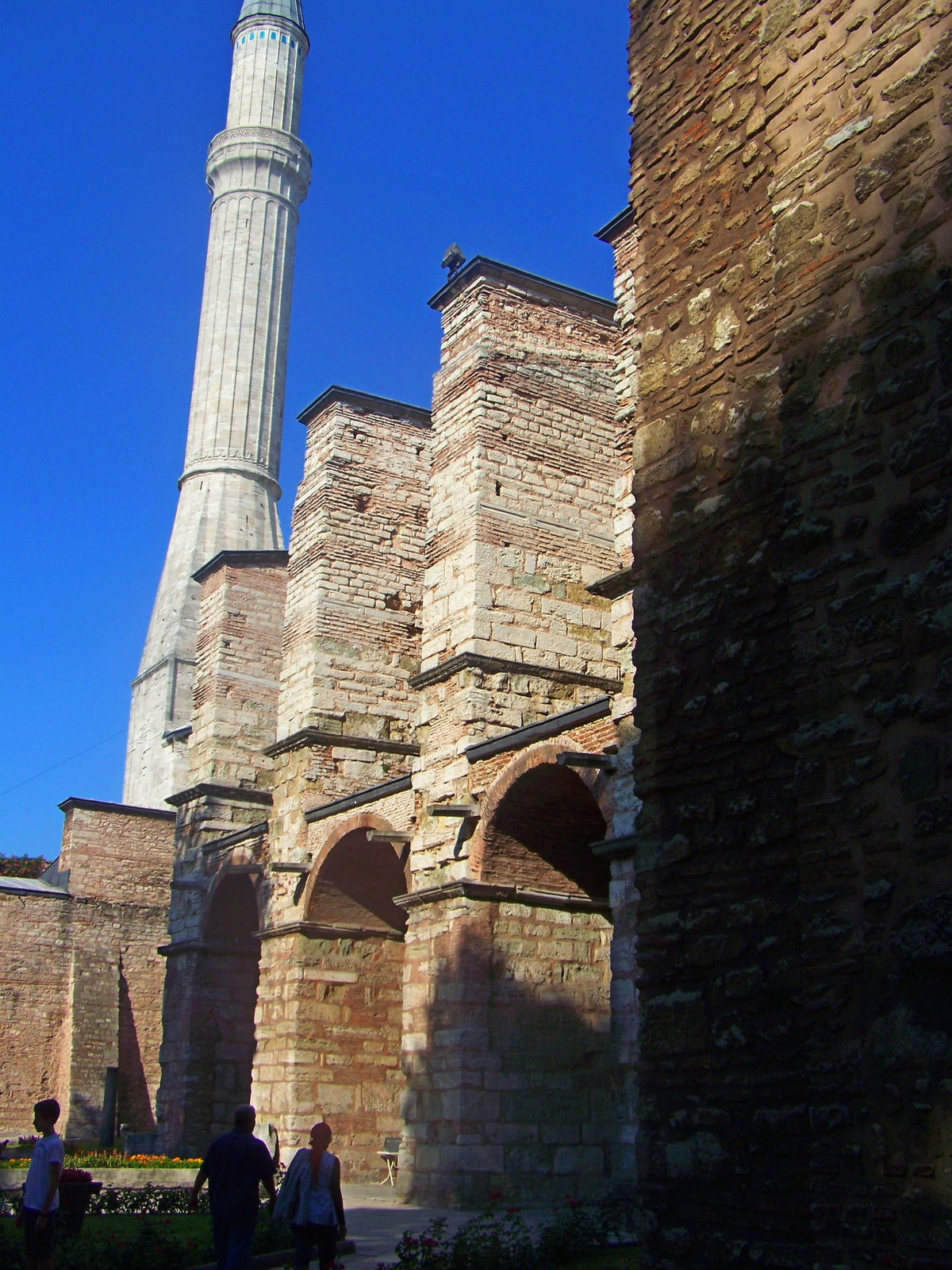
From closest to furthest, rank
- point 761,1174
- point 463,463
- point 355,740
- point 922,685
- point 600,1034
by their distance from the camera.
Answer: point 922,685, point 761,1174, point 600,1034, point 463,463, point 355,740

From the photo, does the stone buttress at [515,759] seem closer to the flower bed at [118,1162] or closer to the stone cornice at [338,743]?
the stone cornice at [338,743]

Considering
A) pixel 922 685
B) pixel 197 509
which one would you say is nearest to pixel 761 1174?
pixel 922 685

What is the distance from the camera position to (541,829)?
11.5 meters

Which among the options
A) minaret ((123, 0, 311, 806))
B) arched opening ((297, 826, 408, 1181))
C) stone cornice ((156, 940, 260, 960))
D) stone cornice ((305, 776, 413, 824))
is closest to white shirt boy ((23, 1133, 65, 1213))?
stone cornice ((305, 776, 413, 824))

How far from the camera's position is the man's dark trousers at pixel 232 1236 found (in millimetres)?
5797

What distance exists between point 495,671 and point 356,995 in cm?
460

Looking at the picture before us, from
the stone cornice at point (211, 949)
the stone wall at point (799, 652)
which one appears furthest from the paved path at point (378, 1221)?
the stone cornice at point (211, 949)

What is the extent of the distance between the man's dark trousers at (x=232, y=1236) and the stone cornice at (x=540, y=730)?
4.97m

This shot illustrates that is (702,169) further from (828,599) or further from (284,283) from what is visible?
(284,283)

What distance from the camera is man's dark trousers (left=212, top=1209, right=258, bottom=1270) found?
5.80 meters

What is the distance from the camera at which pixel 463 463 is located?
12703mm

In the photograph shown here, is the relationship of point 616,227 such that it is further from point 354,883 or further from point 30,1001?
point 30,1001

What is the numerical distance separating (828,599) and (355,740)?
452 inches

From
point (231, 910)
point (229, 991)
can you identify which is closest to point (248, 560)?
point (231, 910)
